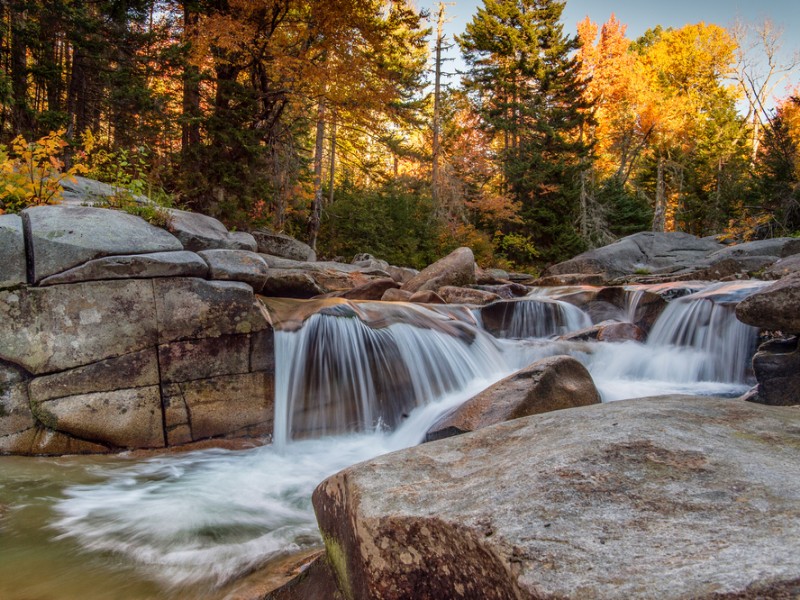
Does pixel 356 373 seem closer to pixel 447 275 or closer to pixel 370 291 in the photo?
pixel 370 291

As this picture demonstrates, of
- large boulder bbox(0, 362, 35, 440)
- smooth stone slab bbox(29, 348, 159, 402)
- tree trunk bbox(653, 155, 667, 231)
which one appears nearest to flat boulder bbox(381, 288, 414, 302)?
smooth stone slab bbox(29, 348, 159, 402)

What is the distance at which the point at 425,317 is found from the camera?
7.21 metres

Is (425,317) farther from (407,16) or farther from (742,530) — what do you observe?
(407,16)

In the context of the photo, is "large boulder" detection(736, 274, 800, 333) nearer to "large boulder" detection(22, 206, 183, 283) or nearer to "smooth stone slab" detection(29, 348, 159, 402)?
"smooth stone slab" detection(29, 348, 159, 402)

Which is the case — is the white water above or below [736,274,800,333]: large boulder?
below

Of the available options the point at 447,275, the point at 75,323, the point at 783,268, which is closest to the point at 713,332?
the point at 783,268

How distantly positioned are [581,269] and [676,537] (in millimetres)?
17902

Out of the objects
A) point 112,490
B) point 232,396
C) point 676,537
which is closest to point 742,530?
point 676,537

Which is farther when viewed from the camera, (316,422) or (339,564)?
(316,422)

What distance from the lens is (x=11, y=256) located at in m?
4.64

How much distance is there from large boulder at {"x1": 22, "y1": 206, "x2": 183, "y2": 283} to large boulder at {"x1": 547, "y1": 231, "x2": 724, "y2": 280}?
15.4 m

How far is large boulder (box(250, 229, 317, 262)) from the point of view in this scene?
12906 millimetres

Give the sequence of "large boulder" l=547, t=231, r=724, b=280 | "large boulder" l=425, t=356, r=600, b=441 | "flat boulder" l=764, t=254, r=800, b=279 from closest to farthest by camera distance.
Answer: "large boulder" l=425, t=356, r=600, b=441, "flat boulder" l=764, t=254, r=800, b=279, "large boulder" l=547, t=231, r=724, b=280

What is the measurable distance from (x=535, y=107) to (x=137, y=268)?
2514 cm
